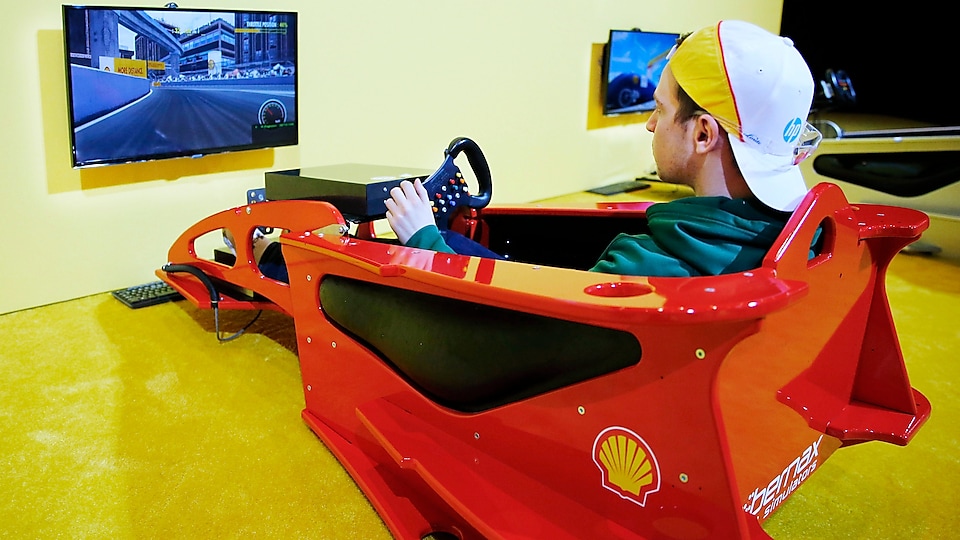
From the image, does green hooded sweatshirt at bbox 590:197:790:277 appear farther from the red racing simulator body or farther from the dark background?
the dark background

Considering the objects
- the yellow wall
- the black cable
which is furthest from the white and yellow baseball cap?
the yellow wall

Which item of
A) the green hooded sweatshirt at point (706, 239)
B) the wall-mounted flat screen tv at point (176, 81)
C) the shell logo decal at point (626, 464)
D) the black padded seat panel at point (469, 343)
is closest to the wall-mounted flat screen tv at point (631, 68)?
the wall-mounted flat screen tv at point (176, 81)

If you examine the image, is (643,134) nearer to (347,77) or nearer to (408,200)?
(347,77)

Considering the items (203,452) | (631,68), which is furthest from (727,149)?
(631,68)

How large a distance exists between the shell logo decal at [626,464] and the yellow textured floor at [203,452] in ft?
1.67

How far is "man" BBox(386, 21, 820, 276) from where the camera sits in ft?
3.59

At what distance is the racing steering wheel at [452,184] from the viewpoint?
1713mm

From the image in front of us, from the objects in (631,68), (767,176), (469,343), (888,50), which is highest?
(888,50)

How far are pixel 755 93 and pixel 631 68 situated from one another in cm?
375

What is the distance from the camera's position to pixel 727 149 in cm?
115

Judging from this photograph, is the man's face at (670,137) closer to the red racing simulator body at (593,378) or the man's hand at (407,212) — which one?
the red racing simulator body at (593,378)

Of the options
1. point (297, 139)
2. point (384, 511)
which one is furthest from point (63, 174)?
point (384, 511)

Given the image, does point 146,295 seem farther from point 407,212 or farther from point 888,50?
point 888,50

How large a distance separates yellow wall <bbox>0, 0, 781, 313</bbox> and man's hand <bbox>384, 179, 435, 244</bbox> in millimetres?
1589
